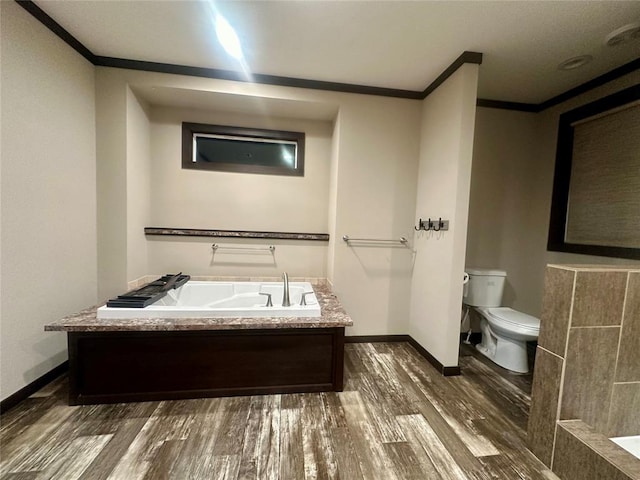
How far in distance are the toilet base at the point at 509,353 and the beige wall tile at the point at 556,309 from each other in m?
1.01

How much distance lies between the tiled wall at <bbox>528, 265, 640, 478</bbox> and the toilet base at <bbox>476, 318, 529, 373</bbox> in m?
0.83

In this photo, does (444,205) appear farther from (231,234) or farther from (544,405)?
(231,234)

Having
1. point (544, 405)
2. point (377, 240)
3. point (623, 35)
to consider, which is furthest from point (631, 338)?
point (623, 35)

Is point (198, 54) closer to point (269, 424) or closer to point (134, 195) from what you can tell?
point (134, 195)

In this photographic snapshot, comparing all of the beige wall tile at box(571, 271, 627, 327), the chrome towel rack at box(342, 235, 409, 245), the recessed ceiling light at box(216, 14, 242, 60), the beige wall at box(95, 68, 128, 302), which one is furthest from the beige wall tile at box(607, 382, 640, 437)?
the beige wall at box(95, 68, 128, 302)

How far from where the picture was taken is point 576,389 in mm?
1326

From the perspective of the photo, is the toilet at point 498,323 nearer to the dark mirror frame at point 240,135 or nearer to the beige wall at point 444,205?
the beige wall at point 444,205

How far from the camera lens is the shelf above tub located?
2.58 m

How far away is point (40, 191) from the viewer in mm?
1727

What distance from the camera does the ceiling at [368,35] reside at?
156 cm

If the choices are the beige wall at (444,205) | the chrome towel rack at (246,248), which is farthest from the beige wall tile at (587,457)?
the chrome towel rack at (246,248)

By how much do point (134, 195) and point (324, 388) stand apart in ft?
7.17

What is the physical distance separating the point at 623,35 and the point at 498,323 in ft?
6.76

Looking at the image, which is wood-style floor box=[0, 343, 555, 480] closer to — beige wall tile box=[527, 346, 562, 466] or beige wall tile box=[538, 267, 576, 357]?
beige wall tile box=[527, 346, 562, 466]
